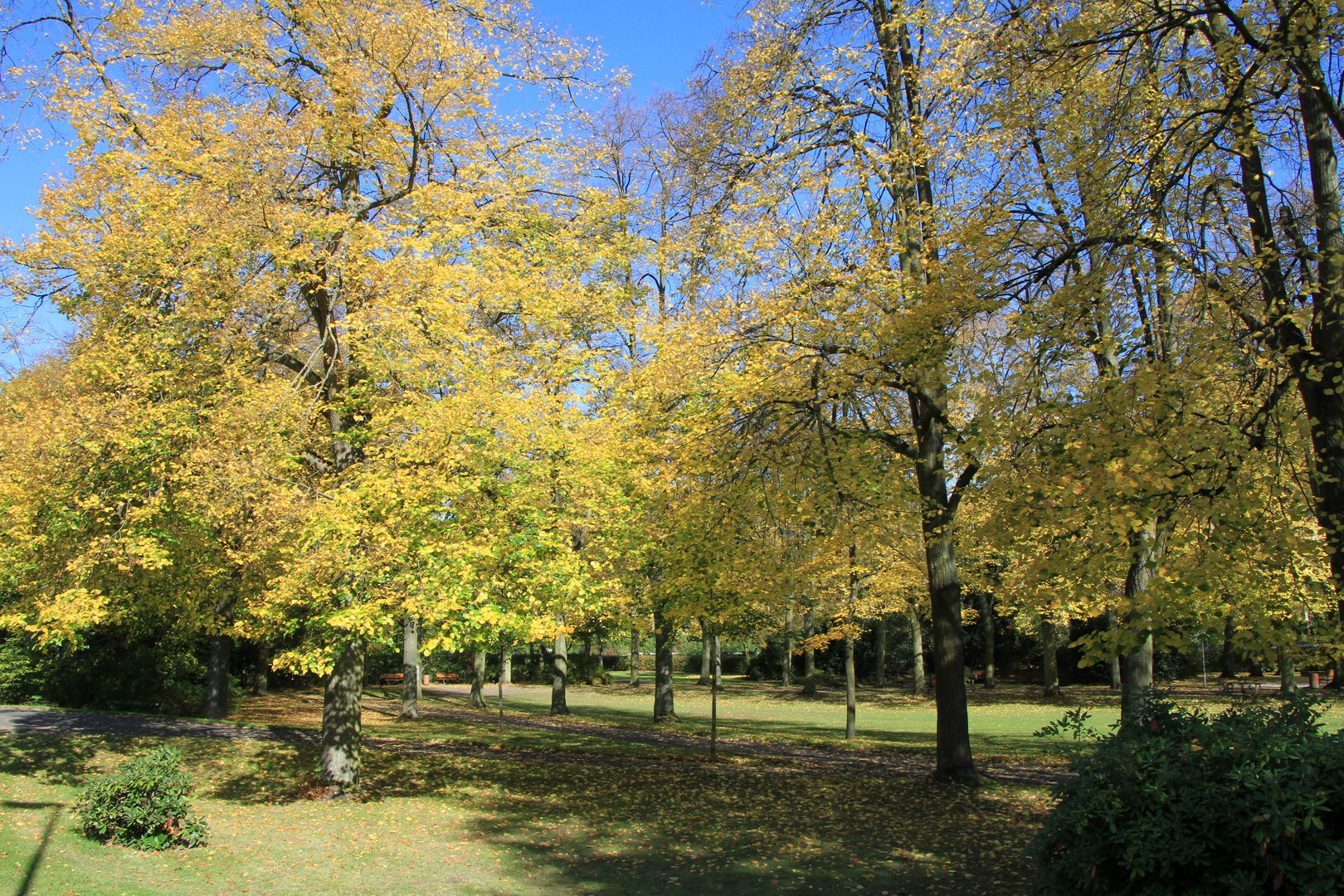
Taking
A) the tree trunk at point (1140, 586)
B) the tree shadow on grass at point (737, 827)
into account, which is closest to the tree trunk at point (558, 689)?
the tree shadow on grass at point (737, 827)

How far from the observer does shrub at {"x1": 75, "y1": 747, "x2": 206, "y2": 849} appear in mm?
8789

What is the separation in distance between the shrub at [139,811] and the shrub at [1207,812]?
29.5ft

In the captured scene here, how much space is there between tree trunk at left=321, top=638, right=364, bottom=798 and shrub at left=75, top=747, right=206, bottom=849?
2.67 metres

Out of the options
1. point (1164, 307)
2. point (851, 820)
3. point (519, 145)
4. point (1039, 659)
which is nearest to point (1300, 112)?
point (1164, 307)

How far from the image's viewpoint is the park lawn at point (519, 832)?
306 inches

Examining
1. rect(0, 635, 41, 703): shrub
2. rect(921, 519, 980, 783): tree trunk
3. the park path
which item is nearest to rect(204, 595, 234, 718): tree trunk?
the park path

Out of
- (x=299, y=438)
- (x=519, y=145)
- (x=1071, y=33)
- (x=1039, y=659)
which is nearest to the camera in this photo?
(x=1071, y=33)

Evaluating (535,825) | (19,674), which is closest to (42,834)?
(535,825)

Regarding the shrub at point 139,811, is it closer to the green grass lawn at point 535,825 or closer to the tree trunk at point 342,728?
the green grass lawn at point 535,825

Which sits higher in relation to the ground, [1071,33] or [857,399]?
[1071,33]

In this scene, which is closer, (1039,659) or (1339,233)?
(1339,233)

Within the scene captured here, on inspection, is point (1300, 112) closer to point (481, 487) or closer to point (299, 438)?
point (481, 487)

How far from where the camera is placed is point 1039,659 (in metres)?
40.8

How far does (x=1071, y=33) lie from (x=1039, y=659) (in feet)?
131
